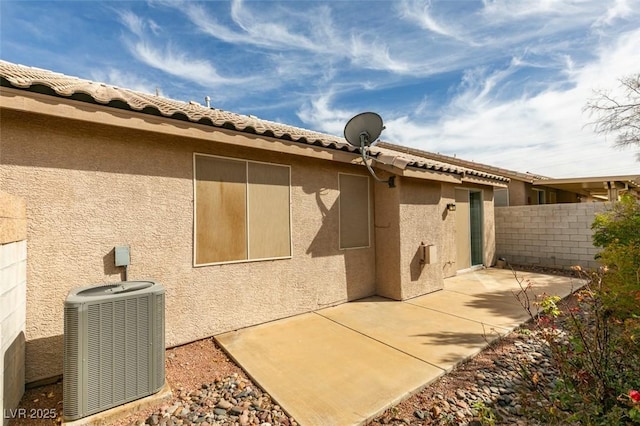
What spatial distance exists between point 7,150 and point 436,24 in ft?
30.9

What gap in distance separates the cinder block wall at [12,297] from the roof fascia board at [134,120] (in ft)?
3.86

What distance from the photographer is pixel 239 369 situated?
3994 mm

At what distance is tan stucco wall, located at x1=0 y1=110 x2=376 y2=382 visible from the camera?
11.7ft

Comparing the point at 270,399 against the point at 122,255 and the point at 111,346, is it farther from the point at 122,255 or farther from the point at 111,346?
the point at 122,255

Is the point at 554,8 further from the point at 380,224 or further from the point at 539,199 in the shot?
the point at 539,199

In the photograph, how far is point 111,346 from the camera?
117 inches

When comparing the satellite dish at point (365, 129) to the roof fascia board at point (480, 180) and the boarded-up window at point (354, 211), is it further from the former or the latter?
the roof fascia board at point (480, 180)

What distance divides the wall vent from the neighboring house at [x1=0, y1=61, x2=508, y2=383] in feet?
3.84

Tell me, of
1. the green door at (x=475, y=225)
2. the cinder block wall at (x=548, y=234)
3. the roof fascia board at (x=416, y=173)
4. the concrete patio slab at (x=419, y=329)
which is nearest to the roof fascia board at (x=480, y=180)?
the green door at (x=475, y=225)

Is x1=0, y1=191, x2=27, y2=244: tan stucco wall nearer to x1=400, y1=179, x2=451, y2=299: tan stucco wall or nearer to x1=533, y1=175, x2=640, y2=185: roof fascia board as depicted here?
x1=400, y1=179, x2=451, y2=299: tan stucco wall

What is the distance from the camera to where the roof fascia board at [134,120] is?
3244mm

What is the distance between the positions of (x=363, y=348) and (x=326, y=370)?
2.96 feet

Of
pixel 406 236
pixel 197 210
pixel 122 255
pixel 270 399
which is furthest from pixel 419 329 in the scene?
pixel 122 255

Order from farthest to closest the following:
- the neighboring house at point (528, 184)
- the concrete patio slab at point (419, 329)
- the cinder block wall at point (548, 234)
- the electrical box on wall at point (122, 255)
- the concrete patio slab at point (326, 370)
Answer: the neighboring house at point (528, 184), the cinder block wall at point (548, 234), the concrete patio slab at point (419, 329), the electrical box on wall at point (122, 255), the concrete patio slab at point (326, 370)
